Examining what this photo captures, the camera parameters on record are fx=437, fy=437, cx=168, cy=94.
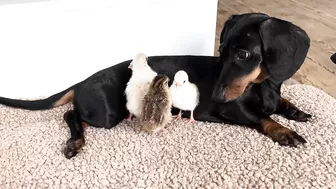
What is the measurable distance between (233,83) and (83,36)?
2.41ft

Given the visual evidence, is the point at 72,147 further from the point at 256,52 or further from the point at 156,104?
the point at 256,52

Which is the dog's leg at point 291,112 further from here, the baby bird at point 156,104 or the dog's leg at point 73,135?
the dog's leg at point 73,135

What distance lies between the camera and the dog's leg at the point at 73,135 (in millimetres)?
1512

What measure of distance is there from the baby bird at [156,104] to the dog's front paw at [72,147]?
239 millimetres

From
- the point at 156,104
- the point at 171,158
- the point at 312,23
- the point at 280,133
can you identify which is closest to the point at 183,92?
the point at 156,104

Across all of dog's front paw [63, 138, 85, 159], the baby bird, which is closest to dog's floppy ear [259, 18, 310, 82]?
the baby bird

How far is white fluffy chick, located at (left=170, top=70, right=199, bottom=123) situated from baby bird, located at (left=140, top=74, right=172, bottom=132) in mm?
54

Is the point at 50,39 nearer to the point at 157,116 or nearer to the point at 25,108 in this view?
the point at 25,108

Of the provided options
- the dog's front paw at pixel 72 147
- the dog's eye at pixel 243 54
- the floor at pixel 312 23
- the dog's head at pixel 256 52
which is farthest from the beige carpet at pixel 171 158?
the floor at pixel 312 23

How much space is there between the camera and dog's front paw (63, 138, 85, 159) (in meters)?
1.50

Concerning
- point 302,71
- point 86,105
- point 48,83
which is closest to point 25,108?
point 48,83

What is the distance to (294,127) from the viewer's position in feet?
5.31

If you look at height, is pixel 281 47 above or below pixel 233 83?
above

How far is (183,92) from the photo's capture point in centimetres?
157
